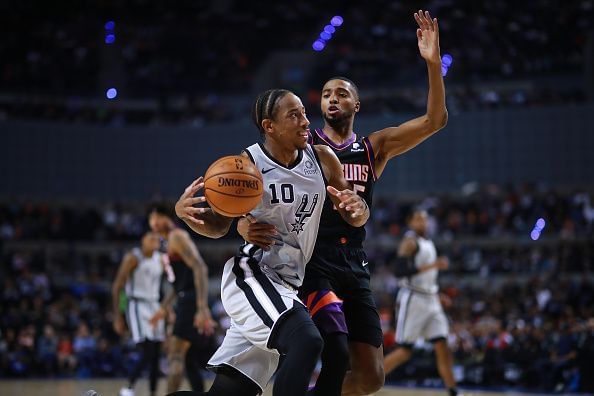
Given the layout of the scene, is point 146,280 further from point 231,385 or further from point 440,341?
point 231,385

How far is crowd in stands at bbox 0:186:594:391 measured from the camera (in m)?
13.4

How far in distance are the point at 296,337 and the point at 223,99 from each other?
20.3m

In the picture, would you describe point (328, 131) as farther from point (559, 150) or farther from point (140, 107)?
point (140, 107)

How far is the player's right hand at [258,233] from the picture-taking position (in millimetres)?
4641

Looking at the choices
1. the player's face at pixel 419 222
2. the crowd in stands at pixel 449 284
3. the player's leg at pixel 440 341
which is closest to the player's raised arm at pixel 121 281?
the player's face at pixel 419 222

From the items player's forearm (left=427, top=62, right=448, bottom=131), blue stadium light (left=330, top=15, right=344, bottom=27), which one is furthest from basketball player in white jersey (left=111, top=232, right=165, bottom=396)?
blue stadium light (left=330, top=15, right=344, bottom=27)

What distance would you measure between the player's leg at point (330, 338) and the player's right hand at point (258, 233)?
694 mm

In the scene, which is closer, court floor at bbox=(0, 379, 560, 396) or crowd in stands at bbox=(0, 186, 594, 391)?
court floor at bbox=(0, 379, 560, 396)

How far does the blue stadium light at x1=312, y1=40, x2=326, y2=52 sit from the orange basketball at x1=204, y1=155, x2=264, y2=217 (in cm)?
2034

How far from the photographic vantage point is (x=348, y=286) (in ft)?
17.9

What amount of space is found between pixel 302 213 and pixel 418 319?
5961 mm

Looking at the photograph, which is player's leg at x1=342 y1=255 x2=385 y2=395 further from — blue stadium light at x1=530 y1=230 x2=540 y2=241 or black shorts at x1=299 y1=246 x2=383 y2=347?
blue stadium light at x1=530 y1=230 x2=540 y2=241

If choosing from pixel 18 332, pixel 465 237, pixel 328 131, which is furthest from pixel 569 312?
pixel 18 332

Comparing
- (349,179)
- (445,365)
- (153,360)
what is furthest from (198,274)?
(349,179)
